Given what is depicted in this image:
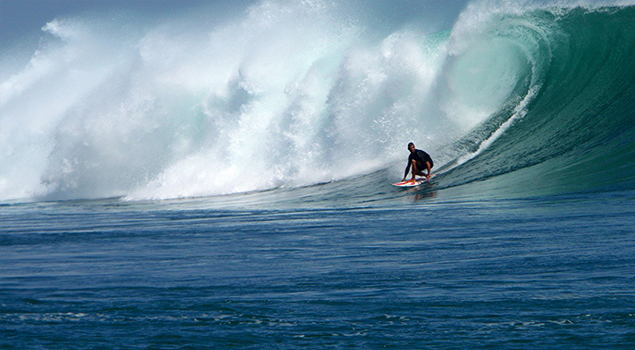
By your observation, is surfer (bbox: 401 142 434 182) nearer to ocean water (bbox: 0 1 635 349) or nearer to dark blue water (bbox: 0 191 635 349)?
ocean water (bbox: 0 1 635 349)

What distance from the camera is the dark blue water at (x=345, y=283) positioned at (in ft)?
14.6

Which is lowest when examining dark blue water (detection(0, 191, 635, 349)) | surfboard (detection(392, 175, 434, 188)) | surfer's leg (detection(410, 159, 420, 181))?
dark blue water (detection(0, 191, 635, 349))

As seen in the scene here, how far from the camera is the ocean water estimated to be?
15.8ft

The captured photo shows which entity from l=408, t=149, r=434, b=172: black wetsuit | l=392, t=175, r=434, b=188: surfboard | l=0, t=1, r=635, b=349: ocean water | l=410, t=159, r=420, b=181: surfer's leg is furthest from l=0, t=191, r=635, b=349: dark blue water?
l=408, t=149, r=434, b=172: black wetsuit

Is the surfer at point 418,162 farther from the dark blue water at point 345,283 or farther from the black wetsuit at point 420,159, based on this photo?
the dark blue water at point 345,283

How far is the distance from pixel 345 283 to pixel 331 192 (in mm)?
8962

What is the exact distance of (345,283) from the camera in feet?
19.0

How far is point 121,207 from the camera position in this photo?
50.9 feet

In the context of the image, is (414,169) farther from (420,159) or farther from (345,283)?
(345,283)

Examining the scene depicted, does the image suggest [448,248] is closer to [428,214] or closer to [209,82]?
[428,214]

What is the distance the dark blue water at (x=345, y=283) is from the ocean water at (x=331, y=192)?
0.03m

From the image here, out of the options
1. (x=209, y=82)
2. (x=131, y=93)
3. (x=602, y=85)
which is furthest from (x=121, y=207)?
(x=602, y=85)

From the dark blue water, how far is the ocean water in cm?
3

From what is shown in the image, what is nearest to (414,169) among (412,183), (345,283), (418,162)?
(418,162)
